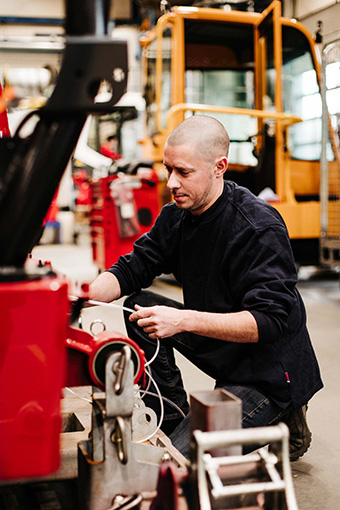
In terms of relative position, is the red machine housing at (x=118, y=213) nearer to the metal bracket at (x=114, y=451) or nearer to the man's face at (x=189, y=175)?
the man's face at (x=189, y=175)

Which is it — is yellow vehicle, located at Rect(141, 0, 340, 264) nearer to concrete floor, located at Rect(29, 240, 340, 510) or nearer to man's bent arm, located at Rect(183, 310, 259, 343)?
concrete floor, located at Rect(29, 240, 340, 510)

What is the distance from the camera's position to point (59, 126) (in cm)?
102

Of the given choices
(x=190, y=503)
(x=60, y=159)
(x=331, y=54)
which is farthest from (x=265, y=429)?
(x=331, y=54)

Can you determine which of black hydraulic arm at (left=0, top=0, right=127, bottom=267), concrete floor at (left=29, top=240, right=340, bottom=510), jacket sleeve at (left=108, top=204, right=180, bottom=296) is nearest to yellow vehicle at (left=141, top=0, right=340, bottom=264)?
concrete floor at (left=29, top=240, right=340, bottom=510)

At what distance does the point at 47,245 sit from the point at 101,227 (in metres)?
6.05

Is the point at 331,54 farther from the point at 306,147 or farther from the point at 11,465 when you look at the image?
the point at 11,465

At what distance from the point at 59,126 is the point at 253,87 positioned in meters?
5.44

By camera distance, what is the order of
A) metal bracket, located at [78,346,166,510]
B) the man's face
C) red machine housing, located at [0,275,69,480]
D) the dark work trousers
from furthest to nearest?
the dark work trousers
the man's face
metal bracket, located at [78,346,166,510]
red machine housing, located at [0,275,69,480]

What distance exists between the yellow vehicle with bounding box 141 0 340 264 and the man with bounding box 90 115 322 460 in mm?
3766

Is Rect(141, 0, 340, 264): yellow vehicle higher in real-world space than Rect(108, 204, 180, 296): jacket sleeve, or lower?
higher

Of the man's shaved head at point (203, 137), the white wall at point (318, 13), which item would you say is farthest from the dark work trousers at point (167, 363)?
the white wall at point (318, 13)

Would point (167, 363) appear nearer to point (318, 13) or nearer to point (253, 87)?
point (253, 87)

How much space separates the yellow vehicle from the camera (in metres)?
5.68

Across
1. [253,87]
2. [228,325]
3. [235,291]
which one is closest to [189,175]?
[235,291]
